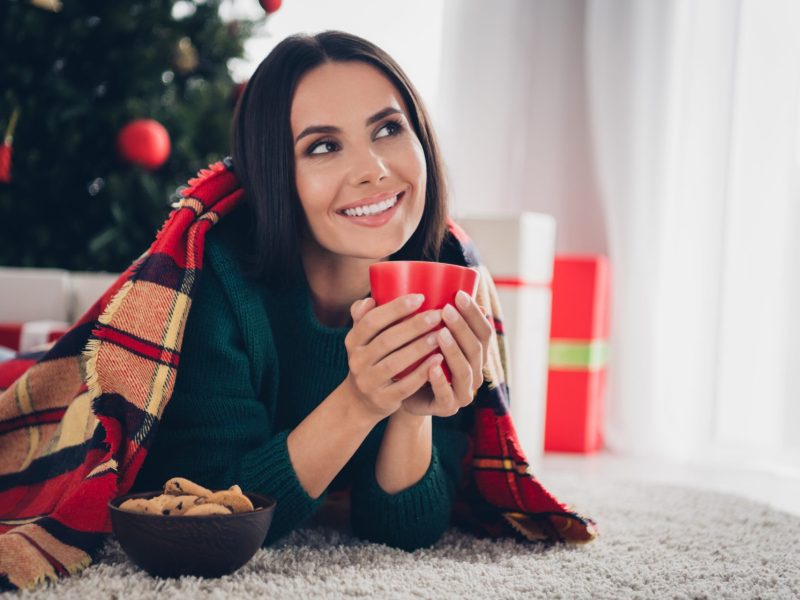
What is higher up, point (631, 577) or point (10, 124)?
point (10, 124)

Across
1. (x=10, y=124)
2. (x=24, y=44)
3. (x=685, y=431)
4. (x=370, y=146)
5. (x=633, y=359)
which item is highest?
(x=24, y=44)

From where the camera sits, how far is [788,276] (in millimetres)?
2104

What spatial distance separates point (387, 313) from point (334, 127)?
0.34 meters

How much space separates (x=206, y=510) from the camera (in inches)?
32.7

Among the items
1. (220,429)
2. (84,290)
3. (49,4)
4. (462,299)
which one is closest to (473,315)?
(462,299)

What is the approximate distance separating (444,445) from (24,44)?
5.27 feet

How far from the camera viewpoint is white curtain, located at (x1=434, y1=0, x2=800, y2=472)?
2107mm

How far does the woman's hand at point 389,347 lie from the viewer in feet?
→ 2.74

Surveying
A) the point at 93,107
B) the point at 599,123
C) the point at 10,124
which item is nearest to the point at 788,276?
the point at 599,123

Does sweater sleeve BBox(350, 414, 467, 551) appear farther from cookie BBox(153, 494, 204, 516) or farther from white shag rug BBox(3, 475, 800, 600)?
cookie BBox(153, 494, 204, 516)

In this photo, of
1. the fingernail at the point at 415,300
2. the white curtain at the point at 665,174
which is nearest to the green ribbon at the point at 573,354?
the white curtain at the point at 665,174

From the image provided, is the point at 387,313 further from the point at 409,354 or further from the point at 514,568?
the point at 514,568

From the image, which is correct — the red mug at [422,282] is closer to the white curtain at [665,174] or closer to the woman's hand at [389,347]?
the woman's hand at [389,347]

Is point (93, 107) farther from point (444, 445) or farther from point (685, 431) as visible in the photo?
point (685, 431)
